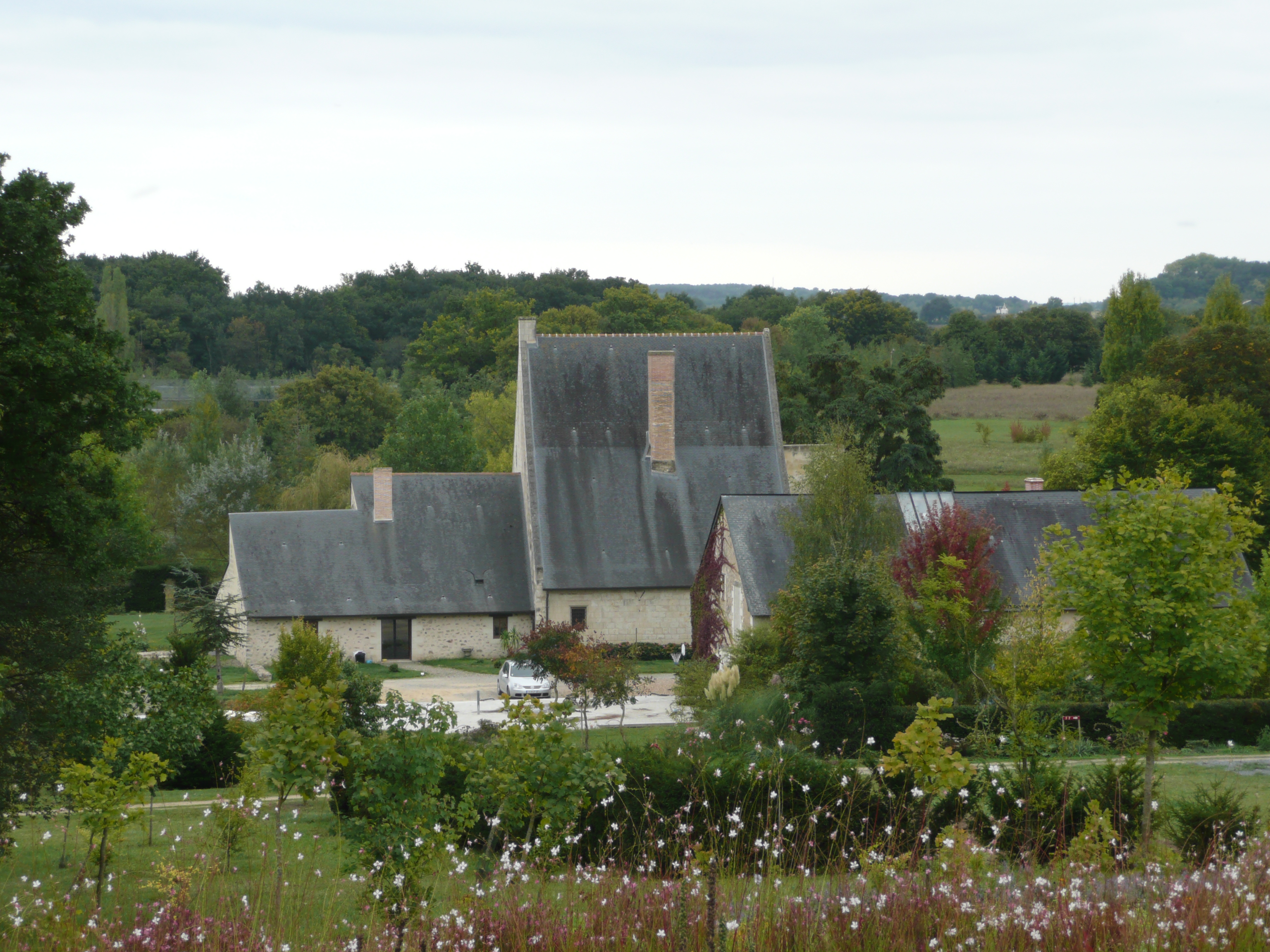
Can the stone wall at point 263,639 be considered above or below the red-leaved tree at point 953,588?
below

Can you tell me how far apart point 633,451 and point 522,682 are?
37.6 feet

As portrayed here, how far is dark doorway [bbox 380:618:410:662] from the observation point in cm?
3538

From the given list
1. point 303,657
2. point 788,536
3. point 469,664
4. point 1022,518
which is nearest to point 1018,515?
point 1022,518

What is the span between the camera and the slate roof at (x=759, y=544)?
27547mm

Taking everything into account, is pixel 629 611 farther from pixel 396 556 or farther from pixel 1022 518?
pixel 1022 518

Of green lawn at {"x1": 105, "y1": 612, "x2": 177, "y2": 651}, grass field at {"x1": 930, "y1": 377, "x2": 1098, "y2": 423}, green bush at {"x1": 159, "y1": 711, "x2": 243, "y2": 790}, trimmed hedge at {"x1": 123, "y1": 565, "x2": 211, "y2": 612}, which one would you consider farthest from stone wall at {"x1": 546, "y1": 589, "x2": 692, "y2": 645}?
grass field at {"x1": 930, "y1": 377, "x2": 1098, "y2": 423}

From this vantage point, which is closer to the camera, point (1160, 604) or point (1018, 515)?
point (1160, 604)

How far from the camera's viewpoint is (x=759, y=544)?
28531 mm

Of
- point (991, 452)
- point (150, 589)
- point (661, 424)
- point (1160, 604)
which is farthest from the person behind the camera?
point (991, 452)

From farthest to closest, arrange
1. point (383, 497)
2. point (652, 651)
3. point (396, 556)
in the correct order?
point (383, 497), point (396, 556), point (652, 651)

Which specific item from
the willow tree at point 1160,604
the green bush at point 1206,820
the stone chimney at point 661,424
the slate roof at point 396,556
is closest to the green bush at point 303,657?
the slate roof at point 396,556

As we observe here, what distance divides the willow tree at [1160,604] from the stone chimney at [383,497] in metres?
25.9

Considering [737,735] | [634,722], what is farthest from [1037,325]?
[737,735]

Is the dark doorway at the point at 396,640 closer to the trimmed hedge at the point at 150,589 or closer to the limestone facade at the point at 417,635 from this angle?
the limestone facade at the point at 417,635
